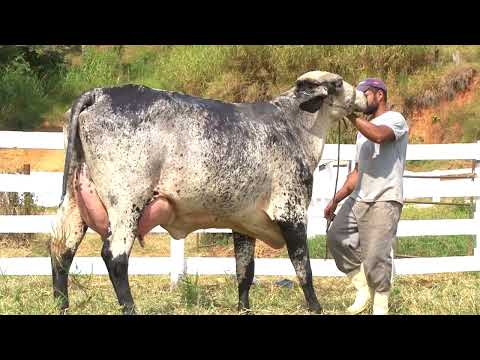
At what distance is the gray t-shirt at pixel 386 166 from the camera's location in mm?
6477

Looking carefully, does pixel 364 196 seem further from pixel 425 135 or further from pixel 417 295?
pixel 425 135

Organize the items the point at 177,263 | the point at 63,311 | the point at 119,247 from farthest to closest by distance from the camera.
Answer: the point at 177,263 < the point at 63,311 < the point at 119,247

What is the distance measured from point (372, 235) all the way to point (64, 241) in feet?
7.66

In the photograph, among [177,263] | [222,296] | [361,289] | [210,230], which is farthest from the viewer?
[210,230]

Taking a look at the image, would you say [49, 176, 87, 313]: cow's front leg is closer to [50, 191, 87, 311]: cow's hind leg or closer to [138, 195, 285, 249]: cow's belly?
[50, 191, 87, 311]: cow's hind leg

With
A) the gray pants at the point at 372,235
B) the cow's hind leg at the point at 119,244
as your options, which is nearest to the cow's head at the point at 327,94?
the gray pants at the point at 372,235

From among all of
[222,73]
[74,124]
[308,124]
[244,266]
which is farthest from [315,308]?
[222,73]

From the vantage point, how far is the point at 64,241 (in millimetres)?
6359

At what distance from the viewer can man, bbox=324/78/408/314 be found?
21.1 feet

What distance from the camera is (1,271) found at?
27.0 ft

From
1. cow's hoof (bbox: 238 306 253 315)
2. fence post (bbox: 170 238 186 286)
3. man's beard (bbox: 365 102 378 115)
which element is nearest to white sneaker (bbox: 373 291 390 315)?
cow's hoof (bbox: 238 306 253 315)

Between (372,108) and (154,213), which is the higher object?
(372,108)

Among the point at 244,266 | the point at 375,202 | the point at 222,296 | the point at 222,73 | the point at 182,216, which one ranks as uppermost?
the point at 222,73

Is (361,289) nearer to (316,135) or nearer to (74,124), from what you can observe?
(316,135)
